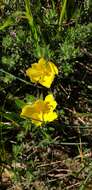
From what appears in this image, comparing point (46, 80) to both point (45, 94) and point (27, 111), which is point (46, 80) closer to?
point (45, 94)

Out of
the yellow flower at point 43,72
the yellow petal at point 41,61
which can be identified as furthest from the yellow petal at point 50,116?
the yellow petal at point 41,61

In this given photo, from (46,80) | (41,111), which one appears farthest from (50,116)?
(46,80)

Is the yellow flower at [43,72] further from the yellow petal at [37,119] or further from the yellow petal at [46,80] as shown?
the yellow petal at [37,119]

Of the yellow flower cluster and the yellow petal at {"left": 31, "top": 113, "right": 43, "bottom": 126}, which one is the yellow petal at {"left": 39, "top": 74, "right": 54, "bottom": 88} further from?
the yellow petal at {"left": 31, "top": 113, "right": 43, "bottom": 126}

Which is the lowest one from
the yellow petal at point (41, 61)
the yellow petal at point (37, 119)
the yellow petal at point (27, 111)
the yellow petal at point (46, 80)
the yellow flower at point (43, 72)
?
the yellow petal at point (37, 119)

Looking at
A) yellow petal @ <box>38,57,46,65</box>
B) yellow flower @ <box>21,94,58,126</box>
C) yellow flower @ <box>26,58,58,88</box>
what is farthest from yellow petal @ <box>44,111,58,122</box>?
yellow petal @ <box>38,57,46,65</box>

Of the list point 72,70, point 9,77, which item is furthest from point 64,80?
point 9,77
